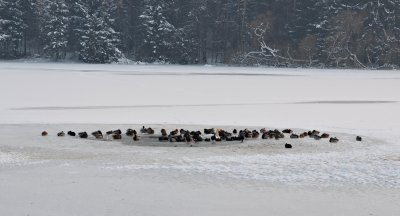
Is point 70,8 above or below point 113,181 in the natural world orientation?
above

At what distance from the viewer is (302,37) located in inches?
2363

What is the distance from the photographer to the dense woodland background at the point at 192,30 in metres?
57.6

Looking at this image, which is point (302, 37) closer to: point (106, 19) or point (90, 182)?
point (106, 19)

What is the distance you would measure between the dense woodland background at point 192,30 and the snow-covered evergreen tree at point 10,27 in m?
0.09

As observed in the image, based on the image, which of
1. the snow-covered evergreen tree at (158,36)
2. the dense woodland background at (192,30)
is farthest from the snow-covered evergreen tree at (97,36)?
the snow-covered evergreen tree at (158,36)

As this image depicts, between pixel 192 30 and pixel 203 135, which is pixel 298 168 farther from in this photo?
pixel 192 30

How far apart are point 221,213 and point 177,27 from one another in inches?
2297

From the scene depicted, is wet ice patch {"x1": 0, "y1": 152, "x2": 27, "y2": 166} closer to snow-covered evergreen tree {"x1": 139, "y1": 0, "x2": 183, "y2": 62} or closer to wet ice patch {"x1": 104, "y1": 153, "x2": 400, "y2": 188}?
wet ice patch {"x1": 104, "y1": 153, "x2": 400, "y2": 188}

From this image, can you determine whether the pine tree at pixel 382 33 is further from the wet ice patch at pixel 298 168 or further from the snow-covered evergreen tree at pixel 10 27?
the wet ice patch at pixel 298 168

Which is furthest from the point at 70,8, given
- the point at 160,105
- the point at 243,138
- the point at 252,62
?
the point at 243,138

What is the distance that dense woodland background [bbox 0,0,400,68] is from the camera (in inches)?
2269

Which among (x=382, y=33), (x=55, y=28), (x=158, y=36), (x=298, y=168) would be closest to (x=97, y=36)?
(x=55, y=28)

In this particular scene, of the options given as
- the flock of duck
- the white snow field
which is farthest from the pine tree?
the flock of duck

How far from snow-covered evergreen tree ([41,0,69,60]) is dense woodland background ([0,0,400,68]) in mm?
90
